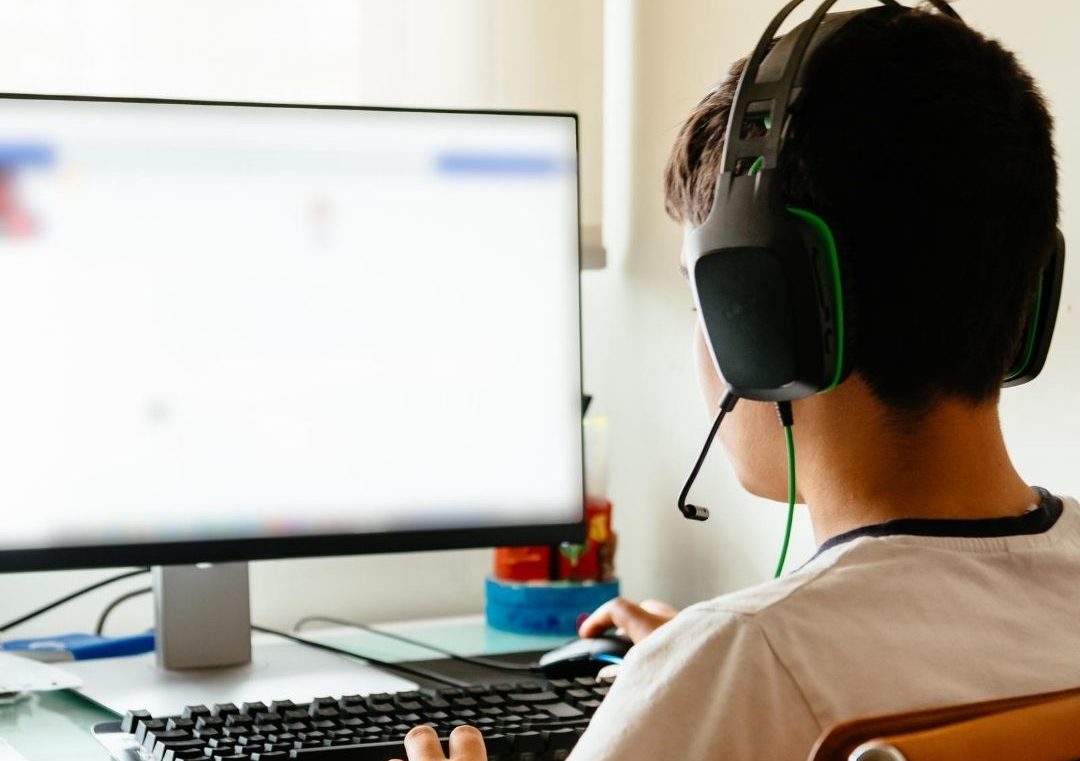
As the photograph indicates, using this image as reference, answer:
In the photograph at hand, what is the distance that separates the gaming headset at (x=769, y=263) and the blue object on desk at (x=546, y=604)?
66 centimetres

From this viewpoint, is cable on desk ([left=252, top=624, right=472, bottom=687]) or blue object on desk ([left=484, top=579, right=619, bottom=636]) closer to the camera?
cable on desk ([left=252, top=624, right=472, bottom=687])

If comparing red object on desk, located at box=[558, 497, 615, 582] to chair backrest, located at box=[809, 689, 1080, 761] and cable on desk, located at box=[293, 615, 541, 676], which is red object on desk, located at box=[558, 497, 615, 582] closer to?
cable on desk, located at box=[293, 615, 541, 676]

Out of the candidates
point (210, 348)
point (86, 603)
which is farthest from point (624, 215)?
point (86, 603)

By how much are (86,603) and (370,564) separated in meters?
0.31

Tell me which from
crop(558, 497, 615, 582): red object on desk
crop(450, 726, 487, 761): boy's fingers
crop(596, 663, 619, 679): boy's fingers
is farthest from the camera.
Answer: crop(558, 497, 615, 582): red object on desk

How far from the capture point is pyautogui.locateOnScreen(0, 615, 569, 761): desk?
38.5 inches

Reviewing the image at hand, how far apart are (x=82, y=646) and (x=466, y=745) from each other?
1.92 ft

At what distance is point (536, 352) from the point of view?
4.08ft

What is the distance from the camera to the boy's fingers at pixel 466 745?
0.80 m

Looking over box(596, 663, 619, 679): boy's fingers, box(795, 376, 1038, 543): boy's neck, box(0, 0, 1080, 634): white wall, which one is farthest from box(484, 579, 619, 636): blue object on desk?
box(795, 376, 1038, 543): boy's neck

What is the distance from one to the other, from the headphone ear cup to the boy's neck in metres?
0.04

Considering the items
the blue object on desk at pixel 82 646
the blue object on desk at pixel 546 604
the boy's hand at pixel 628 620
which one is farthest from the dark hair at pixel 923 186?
the blue object on desk at pixel 82 646

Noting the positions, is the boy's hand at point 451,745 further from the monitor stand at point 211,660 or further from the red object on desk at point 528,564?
the red object on desk at point 528,564

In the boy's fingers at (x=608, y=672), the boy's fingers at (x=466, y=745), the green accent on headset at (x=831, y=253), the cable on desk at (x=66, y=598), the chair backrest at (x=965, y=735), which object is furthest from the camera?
the cable on desk at (x=66, y=598)
